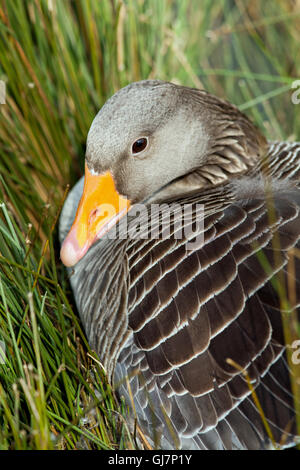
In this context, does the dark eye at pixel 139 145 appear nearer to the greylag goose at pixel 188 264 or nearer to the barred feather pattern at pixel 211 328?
the greylag goose at pixel 188 264

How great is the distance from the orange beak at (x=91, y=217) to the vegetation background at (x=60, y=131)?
0.41ft

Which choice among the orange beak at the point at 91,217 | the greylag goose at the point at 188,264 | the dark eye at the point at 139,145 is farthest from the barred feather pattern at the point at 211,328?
the dark eye at the point at 139,145

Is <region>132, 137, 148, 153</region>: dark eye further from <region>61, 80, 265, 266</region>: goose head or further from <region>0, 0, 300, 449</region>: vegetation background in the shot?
<region>0, 0, 300, 449</region>: vegetation background

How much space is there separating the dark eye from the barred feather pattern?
1.39ft

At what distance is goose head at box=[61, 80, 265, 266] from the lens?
9.62 feet

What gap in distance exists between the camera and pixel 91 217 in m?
3.02

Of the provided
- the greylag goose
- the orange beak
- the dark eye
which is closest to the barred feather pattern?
the greylag goose

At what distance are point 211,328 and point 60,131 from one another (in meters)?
2.35

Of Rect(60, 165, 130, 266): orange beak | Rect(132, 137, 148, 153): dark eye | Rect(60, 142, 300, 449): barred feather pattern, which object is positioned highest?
Rect(132, 137, 148, 153): dark eye

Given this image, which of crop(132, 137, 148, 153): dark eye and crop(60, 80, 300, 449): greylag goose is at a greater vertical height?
crop(132, 137, 148, 153): dark eye

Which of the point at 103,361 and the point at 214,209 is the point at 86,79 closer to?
the point at 214,209

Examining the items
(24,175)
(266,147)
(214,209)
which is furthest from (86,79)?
(214,209)

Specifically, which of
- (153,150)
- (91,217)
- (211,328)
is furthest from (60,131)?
(211,328)

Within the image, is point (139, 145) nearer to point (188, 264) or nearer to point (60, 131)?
point (188, 264)
